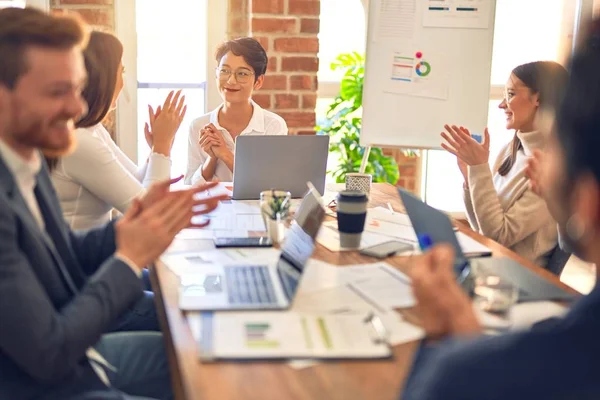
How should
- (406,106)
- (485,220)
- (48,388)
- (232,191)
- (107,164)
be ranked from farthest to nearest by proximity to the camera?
(406,106), (232,191), (485,220), (107,164), (48,388)

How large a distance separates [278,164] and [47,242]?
3.77 ft

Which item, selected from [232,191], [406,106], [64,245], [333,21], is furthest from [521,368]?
[333,21]

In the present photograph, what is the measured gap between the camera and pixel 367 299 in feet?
4.90

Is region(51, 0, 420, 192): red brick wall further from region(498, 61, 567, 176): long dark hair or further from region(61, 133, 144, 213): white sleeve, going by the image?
region(61, 133, 144, 213): white sleeve

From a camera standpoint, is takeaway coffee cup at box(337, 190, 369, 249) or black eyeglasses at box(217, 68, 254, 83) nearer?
takeaway coffee cup at box(337, 190, 369, 249)

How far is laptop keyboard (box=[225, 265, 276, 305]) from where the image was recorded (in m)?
1.45

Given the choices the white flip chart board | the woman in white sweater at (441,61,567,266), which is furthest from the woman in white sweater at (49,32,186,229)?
the white flip chart board

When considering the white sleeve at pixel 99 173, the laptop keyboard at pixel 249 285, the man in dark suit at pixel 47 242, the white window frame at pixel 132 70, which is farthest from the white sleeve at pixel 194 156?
the man in dark suit at pixel 47 242

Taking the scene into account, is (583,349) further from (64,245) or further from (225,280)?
(64,245)

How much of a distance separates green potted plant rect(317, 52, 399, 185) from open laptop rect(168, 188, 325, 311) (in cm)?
221

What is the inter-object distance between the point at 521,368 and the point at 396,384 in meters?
0.30

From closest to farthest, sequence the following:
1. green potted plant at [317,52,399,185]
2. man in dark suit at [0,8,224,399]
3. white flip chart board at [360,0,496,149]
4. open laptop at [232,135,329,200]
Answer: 1. man in dark suit at [0,8,224,399]
2. open laptop at [232,135,329,200]
3. white flip chart board at [360,0,496,149]
4. green potted plant at [317,52,399,185]

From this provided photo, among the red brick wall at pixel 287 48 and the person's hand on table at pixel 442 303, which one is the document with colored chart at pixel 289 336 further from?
the red brick wall at pixel 287 48

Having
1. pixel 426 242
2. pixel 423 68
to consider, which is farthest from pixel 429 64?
pixel 426 242
